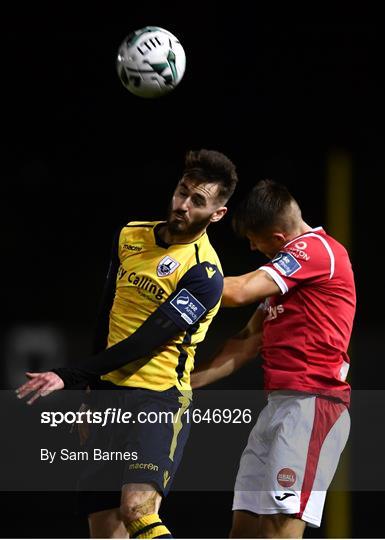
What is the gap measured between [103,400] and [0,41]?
14.8ft

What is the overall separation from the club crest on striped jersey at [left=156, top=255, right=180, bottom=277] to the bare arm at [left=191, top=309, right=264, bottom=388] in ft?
2.47

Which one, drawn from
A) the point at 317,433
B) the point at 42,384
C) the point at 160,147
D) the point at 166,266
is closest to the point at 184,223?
the point at 166,266

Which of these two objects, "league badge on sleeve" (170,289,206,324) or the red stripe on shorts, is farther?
the red stripe on shorts

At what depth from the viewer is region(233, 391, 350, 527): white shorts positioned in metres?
4.18

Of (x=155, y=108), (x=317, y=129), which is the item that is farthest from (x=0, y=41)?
→ (x=317, y=129)

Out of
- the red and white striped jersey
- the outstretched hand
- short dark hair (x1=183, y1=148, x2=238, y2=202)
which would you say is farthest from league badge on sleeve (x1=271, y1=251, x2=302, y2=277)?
the outstretched hand

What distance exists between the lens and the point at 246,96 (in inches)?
300

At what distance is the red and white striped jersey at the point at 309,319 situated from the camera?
430 cm

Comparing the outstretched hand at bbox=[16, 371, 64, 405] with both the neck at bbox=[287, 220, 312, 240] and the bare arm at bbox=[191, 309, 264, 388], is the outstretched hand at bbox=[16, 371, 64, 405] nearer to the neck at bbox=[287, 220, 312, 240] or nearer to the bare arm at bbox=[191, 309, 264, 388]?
the bare arm at bbox=[191, 309, 264, 388]

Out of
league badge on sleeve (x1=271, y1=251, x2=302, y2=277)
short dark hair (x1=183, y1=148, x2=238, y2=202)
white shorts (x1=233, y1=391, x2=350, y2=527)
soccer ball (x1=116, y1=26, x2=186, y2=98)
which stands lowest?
white shorts (x1=233, y1=391, x2=350, y2=527)

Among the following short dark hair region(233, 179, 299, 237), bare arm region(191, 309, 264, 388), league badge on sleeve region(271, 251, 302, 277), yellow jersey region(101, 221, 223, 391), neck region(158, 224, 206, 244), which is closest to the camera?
yellow jersey region(101, 221, 223, 391)

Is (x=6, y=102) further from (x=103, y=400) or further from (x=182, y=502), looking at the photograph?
(x=103, y=400)

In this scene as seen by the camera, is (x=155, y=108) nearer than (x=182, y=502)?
No

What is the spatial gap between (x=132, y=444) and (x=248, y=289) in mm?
797
